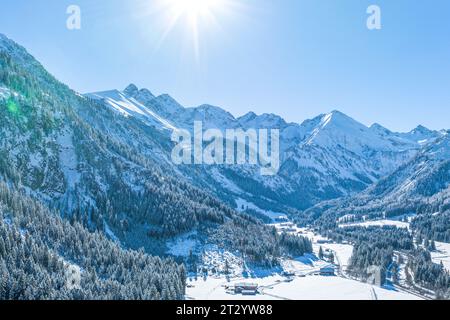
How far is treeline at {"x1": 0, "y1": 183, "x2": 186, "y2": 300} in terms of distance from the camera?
11144cm

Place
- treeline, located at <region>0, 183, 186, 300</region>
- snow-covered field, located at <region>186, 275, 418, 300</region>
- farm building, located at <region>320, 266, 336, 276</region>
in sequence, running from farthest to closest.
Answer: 1. farm building, located at <region>320, 266, 336, 276</region>
2. snow-covered field, located at <region>186, 275, 418, 300</region>
3. treeline, located at <region>0, 183, 186, 300</region>

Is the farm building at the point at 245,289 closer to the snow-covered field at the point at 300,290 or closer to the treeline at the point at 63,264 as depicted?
the snow-covered field at the point at 300,290

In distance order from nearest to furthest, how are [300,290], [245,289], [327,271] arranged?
[245,289] < [300,290] < [327,271]

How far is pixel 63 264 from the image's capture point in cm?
12912

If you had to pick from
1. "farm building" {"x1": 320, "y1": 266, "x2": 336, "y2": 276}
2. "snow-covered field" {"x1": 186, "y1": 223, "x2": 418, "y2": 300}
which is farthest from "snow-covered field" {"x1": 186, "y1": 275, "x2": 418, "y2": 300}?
"farm building" {"x1": 320, "y1": 266, "x2": 336, "y2": 276}

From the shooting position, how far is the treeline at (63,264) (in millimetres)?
111438

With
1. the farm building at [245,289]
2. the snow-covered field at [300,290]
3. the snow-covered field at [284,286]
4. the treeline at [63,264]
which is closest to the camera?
the treeline at [63,264]

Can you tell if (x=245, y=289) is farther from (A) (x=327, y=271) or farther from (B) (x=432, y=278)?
(B) (x=432, y=278)

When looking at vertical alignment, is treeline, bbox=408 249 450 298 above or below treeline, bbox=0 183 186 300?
below

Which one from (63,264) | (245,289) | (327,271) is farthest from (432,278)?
(63,264)

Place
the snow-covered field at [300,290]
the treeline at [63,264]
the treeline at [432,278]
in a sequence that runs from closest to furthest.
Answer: the treeline at [63,264]
the snow-covered field at [300,290]
the treeline at [432,278]

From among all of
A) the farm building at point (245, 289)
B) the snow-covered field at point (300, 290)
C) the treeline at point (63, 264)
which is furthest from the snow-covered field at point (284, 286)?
the treeline at point (63, 264)

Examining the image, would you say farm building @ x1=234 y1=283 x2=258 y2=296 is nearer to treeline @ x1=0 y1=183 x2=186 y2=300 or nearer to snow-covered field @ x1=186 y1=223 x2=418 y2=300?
snow-covered field @ x1=186 y1=223 x2=418 y2=300
